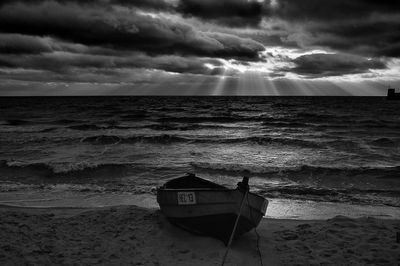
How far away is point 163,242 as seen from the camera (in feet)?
23.2

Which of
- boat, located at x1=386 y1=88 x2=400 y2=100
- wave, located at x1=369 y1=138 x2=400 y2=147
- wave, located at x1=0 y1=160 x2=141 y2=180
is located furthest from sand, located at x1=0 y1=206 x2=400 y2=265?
boat, located at x1=386 y1=88 x2=400 y2=100

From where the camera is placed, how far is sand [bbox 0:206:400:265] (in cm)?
617

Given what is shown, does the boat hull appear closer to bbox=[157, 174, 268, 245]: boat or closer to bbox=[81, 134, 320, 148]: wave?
bbox=[157, 174, 268, 245]: boat

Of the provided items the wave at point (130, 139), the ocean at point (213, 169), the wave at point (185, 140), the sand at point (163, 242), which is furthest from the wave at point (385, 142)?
the sand at point (163, 242)

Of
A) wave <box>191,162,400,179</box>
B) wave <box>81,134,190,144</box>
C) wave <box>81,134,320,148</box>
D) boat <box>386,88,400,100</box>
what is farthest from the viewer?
boat <box>386,88,400,100</box>

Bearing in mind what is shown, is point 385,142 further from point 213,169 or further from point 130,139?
point 130,139

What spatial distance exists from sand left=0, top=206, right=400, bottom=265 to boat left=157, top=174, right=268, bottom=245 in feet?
1.06

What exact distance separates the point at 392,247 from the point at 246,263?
303 centimetres

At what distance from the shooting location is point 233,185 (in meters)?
12.6

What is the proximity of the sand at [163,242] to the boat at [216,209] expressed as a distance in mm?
323

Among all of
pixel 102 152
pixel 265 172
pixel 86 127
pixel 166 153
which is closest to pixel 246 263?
pixel 265 172

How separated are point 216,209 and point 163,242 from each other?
A: 149cm

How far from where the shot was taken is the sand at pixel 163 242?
6.17 m

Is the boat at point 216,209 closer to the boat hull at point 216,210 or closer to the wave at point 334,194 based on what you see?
the boat hull at point 216,210
